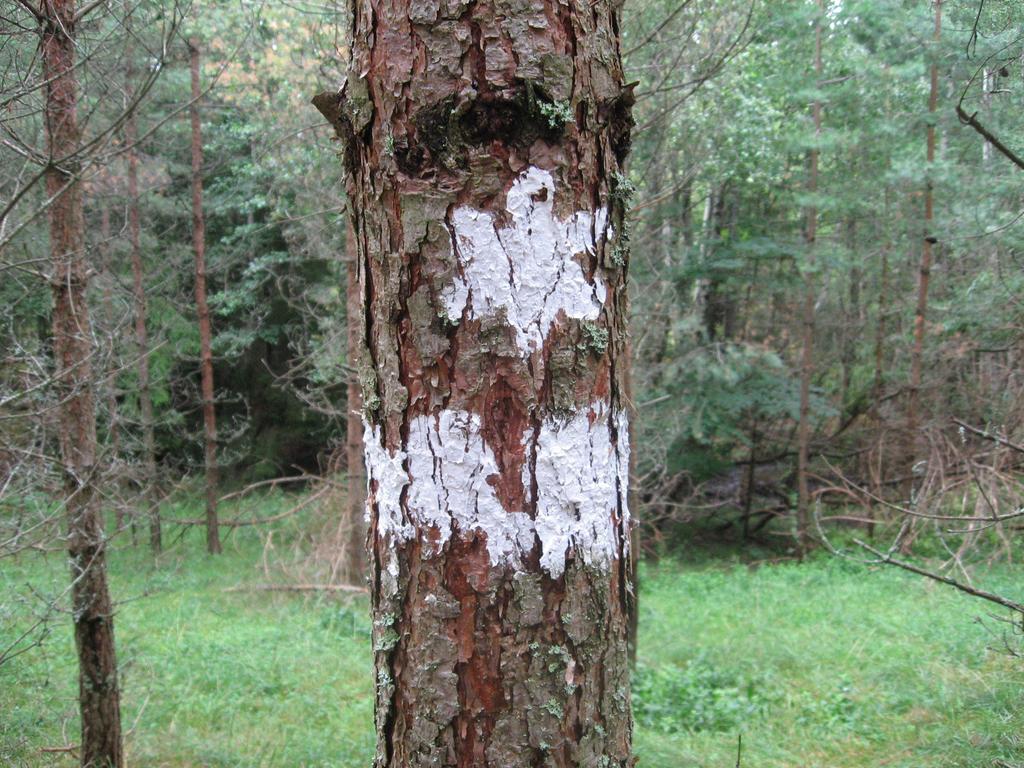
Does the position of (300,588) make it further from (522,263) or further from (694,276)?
(522,263)

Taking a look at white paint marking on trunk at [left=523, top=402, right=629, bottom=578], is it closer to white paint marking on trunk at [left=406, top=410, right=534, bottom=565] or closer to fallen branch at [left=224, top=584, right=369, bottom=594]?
white paint marking on trunk at [left=406, top=410, right=534, bottom=565]

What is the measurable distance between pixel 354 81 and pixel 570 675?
3.58 ft

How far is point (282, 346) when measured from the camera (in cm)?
1653

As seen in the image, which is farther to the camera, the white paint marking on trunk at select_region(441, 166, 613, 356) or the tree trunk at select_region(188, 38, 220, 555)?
the tree trunk at select_region(188, 38, 220, 555)

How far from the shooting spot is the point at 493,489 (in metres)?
1.28

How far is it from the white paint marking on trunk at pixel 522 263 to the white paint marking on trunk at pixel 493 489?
6.7 inches

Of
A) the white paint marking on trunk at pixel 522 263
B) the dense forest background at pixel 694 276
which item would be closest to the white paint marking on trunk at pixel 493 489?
the white paint marking on trunk at pixel 522 263

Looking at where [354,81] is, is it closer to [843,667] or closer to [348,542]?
[843,667]

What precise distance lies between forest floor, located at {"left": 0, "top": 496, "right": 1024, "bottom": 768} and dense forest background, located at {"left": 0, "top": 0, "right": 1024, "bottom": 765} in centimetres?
24

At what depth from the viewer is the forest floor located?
14.7 feet

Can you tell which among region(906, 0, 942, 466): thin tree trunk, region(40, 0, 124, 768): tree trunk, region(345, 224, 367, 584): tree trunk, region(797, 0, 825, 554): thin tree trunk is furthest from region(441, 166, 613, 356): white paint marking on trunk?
region(797, 0, 825, 554): thin tree trunk

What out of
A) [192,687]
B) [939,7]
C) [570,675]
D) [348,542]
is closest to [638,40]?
[939,7]

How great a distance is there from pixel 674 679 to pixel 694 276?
31.7 ft

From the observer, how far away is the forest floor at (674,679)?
4.48 meters
